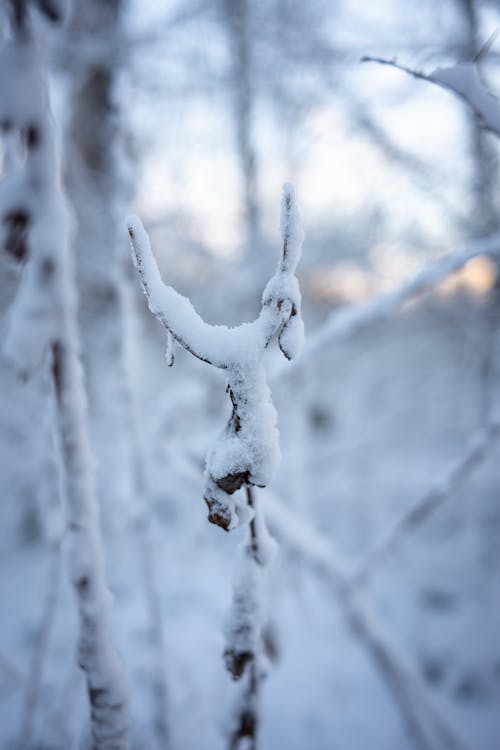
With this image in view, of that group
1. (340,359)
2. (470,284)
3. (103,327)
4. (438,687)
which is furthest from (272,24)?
(340,359)

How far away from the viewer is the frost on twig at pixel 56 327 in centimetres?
51

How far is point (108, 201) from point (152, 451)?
0.96 meters

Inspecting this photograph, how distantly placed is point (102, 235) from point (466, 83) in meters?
1.18

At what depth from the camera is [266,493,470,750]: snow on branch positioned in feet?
3.16

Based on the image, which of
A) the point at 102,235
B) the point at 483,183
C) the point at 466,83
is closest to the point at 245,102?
the point at 483,183

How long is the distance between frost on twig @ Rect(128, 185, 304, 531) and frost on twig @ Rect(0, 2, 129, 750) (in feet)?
0.82

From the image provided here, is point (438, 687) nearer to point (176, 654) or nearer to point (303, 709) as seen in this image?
point (303, 709)

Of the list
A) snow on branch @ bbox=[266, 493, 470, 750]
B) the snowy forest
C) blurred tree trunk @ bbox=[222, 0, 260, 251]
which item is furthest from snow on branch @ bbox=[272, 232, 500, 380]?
blurred tree trunk @ bbox=[222, 0, 260, 251]

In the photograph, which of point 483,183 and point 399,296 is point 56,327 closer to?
point 399,296

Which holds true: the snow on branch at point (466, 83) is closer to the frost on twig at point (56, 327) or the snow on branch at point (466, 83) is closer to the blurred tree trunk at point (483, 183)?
the frost on twig at point (56, 327)

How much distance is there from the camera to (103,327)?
1.33 meters

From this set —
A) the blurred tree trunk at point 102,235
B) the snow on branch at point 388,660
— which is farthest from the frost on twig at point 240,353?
the blurred tree trunk at point 102,235

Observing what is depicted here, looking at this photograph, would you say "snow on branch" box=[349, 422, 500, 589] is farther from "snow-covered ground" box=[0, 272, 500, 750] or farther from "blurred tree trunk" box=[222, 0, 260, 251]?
"blurred tree trunk" box=[222, 0, 260, 251]

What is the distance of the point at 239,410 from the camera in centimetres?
41
